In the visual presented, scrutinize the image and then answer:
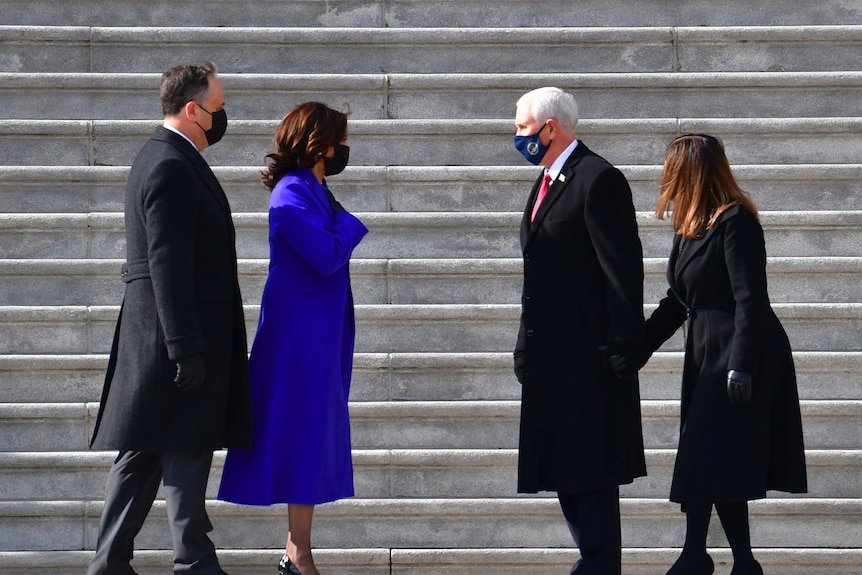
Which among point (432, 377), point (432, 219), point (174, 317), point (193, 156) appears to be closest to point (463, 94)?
point (432, 219)

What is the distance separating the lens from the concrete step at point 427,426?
6324 millimetres

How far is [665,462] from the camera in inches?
245

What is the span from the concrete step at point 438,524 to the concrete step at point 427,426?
323 millimetres

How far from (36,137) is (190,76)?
2193 millimetres

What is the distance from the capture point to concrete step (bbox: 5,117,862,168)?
7039 millimetres

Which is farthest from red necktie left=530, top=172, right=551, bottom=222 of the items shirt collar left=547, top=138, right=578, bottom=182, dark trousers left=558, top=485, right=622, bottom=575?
dark trousers left=558, top=485, right=622, bottom=575

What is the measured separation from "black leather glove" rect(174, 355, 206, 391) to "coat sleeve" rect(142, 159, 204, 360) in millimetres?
25

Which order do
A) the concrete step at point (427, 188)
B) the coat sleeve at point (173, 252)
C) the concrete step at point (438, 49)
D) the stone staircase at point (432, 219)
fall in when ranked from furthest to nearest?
1. the concrete step at point (438, 49)
2. the concrete step at point (427, 188)
3. the stone staircase at point (432, 219)
4. the coat sleeve at point (173, 252)

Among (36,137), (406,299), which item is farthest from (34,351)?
(406,299)

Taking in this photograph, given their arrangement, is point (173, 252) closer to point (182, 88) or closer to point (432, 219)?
point (182, 88)

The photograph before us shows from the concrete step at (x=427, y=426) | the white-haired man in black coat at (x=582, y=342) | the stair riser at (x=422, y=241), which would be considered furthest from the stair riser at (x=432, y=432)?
the white-haired man in black coat at (x=582, y=342)

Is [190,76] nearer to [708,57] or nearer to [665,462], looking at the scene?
[665,462]

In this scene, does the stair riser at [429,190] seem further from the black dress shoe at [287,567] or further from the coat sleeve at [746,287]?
the black dress shoe at [287,567]

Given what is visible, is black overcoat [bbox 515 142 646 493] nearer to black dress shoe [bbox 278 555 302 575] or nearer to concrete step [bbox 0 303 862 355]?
black dress shoe [bbox 278 555 302 575]
